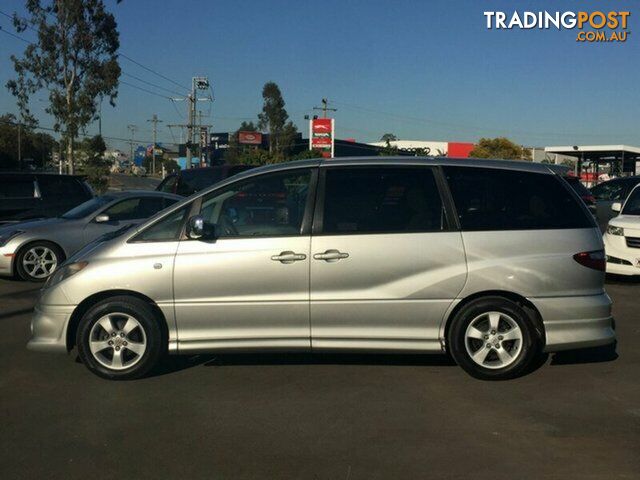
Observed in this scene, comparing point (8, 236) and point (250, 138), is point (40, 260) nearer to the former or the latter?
point (8, 236)

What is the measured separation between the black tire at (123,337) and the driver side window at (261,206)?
2.91 feet

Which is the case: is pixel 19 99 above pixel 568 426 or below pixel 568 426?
above

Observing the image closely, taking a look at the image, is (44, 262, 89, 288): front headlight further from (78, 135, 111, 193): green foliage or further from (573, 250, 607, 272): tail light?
(78, 135, 111, 193): green foliage

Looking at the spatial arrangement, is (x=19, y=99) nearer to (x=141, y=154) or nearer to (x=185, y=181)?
(x=185, y=181)

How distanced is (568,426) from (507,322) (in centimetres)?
106

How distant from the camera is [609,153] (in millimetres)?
28688

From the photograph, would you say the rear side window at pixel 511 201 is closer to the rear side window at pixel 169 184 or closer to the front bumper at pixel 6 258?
the front bumper at pixel 6 258

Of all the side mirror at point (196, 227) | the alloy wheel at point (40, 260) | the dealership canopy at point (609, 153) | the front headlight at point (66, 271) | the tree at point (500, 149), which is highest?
the tree at point (500, 149)

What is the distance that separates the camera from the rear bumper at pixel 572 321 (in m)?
5.52

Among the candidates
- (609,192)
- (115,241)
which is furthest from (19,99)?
(115,241)

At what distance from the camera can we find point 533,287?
5500 mm

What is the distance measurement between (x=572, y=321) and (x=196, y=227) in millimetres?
3091

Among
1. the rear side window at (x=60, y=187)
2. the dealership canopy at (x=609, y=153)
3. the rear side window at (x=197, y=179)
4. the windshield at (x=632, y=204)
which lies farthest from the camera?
the dealership canopy at (x=609, y=153)

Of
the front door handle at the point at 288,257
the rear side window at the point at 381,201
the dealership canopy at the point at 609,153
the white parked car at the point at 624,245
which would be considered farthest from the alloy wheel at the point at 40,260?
the dealership canopy at the point at 609,153
